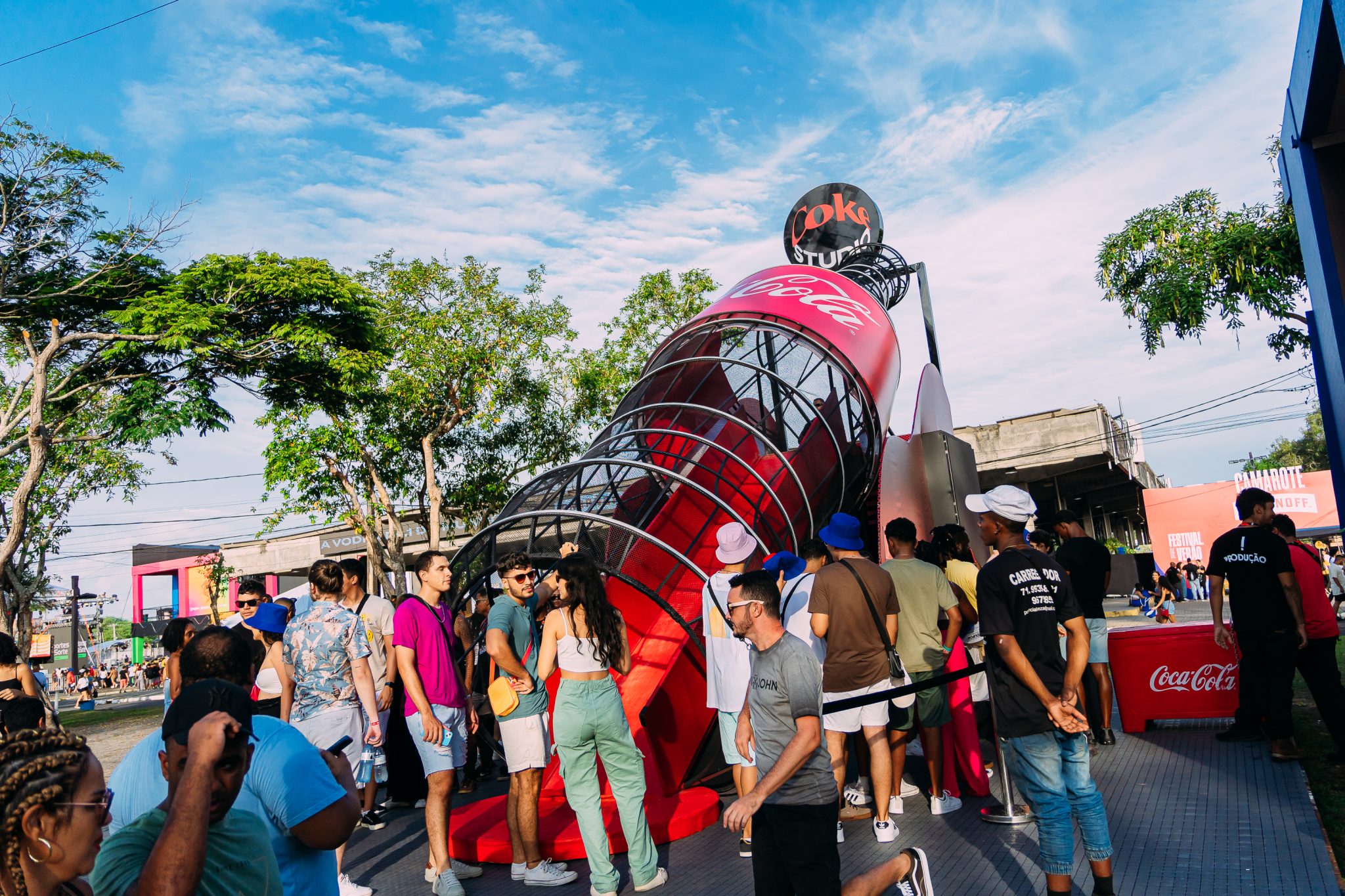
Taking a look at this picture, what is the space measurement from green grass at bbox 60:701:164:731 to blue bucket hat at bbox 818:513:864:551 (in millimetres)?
16860

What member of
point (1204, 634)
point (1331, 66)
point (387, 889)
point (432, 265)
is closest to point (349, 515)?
point (432, 265)

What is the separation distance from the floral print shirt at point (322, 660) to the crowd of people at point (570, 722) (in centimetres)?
1

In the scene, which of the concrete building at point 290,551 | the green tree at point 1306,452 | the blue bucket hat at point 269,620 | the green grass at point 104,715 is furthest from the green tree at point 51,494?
the green tree at point 1306,452

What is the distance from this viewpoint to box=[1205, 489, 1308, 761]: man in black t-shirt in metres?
5.58

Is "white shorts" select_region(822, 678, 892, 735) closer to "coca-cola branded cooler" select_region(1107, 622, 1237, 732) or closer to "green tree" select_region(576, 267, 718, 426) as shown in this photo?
"coca-cola branded cooler" select_region(1107, 622, 1237, 732)

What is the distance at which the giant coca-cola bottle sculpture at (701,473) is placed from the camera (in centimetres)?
630

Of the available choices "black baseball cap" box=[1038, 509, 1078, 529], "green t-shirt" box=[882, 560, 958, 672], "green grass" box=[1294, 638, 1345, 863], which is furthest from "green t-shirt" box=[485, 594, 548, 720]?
"black baseball cap" box=[1038, 509, 1078, 529]

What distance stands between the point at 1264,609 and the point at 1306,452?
6427 cm

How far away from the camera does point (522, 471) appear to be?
2142cm

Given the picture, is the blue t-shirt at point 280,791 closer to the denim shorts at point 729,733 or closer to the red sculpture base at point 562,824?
the red sculpture base at point 562,824

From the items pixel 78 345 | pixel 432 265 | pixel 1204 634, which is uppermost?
pixel 432 265

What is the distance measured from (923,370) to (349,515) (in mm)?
13731

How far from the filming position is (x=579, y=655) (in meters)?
4.38

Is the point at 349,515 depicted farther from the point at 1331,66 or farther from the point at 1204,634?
the point at 1331,66
